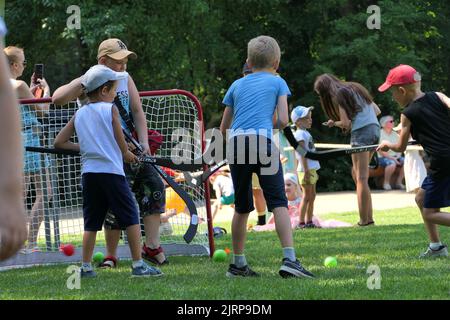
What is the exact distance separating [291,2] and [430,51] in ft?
14.2

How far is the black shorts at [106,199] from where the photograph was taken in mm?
6102

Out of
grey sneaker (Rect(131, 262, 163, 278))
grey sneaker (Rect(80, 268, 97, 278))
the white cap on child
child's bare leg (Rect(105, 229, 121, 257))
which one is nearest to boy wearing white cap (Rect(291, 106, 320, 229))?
the white cap on child

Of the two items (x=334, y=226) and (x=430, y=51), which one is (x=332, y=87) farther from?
(x=430, y=51)

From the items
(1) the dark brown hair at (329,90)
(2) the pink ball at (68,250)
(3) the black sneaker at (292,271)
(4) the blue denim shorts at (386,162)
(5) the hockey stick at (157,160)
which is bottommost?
(4) the blue denim shorts at (386,162)

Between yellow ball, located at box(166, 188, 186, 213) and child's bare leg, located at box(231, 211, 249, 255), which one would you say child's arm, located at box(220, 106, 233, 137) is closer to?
child's bare leg, located at box(231, 211, 249, 255)

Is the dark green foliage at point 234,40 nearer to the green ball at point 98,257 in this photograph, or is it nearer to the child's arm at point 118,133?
the green ball at point 98,257

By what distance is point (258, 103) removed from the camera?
605 centimetres

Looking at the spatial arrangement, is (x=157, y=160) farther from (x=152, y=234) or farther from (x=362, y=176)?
(x=362, y=176)

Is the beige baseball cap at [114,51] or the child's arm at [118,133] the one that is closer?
the child's arm at [118,133]

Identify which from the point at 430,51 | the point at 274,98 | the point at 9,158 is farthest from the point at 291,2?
the point at 9,158

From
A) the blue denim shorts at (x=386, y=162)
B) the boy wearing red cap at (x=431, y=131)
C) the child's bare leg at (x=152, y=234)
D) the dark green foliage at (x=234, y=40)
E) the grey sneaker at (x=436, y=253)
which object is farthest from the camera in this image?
the blue denim shorts at (x=386, y=162)

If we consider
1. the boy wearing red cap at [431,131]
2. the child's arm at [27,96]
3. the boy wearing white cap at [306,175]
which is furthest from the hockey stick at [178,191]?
the boy wearing white cap at [306,175]

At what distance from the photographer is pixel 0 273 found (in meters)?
7.07

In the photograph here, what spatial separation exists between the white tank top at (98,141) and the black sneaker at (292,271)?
135 centimetres
